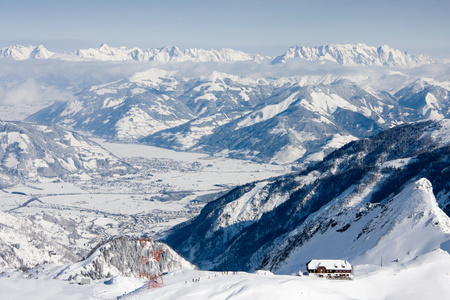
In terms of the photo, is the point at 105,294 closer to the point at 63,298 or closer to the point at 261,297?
the point at 63,298

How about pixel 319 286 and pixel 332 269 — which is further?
pixel 332 269

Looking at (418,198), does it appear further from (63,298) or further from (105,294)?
(63,298)

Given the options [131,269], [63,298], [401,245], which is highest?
[401,245]

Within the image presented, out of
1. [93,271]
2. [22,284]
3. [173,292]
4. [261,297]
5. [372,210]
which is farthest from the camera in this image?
[372,210]

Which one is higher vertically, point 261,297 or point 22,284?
point 261,297

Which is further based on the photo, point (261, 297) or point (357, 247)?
point (357, 247)

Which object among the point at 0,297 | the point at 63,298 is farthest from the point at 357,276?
the point at 0,297

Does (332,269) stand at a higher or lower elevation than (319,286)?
higher

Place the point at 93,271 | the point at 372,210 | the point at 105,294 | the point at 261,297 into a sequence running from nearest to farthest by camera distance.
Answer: the point at 261,297 → the point at 105,294 → the point at 93,271 → the point at 372,210

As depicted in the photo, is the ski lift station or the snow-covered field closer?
the snow-covered field

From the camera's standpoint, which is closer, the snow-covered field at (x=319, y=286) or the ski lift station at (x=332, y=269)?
the snow-covered field at (x=319, y=286)
